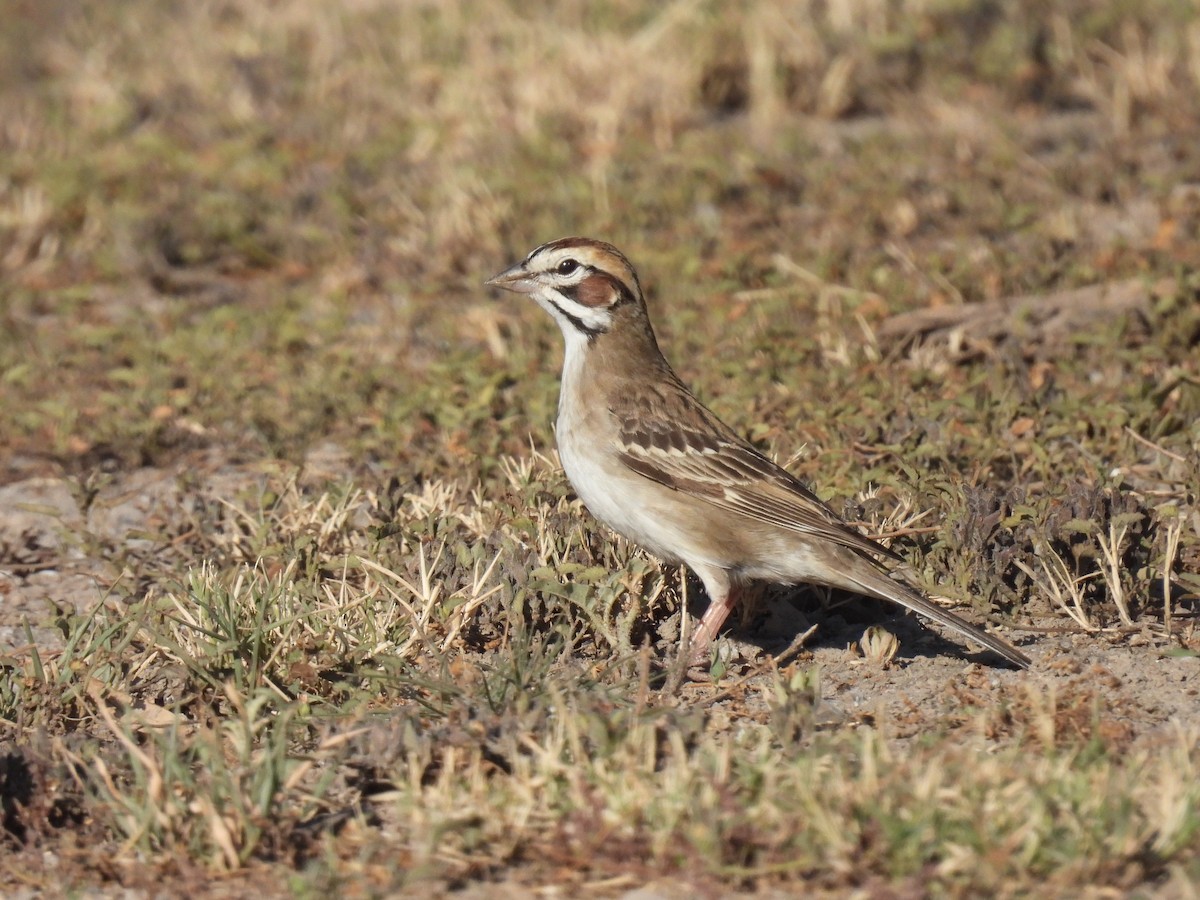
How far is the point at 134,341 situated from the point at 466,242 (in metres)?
2.13

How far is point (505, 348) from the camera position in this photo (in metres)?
9.27

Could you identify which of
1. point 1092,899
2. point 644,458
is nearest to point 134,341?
point 644,458

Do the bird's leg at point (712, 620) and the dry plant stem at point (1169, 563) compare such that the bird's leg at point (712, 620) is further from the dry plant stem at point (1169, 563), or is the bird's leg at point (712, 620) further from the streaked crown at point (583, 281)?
the dry plant stem at point (1169, 563)

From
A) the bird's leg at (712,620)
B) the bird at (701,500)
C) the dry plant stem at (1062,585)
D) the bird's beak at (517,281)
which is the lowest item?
the bird's leg at (712,620)

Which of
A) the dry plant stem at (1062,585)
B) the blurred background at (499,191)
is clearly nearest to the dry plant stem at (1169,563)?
the dry plant stem at (1062,585)

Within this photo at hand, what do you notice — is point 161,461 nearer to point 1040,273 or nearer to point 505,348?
point 505,348

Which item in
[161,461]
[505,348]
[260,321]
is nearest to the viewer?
[161,461]

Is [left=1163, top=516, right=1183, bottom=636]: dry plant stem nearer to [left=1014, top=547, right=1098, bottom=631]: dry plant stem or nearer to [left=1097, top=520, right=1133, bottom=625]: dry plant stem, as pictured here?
[left=1097, top=520, right=1133, bottom=625]: dry plant stem

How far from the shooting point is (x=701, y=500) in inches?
251

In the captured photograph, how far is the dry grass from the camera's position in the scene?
4.80 m

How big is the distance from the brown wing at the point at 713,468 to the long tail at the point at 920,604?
94 millimetres

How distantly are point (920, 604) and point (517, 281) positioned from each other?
7.31 ft

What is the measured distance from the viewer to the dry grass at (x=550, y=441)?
4805 mm

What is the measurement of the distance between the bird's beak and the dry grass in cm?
81
